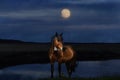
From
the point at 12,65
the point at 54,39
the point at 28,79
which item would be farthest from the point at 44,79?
the point at 12,65

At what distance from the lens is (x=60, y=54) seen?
1426 inches

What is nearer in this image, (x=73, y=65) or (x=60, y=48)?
(x=60, y=48)

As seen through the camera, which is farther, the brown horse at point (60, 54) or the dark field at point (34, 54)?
the dark field at point (34, 54)

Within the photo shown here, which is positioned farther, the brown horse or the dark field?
the dark field

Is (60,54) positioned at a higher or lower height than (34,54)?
higher

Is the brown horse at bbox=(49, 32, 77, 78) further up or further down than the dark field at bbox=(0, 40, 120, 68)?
further up

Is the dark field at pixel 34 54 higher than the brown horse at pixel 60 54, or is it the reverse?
the brown horse at pixel 60 54

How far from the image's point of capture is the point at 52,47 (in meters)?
36.0

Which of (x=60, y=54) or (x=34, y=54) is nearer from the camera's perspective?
(x=60, y=54)

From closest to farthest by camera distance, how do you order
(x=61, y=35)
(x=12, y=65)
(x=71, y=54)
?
1. (x=61, y=35)
2. (x=71, y=54)
3. (x=12, y=65)

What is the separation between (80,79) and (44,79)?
2.58 m

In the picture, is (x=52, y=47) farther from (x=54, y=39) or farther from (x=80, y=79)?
(x=80, y=79)

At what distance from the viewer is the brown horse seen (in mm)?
35312

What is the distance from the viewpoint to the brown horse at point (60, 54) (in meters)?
35.3
